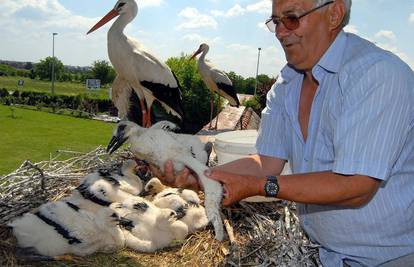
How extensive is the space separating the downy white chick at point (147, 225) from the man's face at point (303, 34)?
1744 millimetres

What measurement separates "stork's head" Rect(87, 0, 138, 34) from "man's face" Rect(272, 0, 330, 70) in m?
5.81

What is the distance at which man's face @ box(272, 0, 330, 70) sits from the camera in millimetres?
1862

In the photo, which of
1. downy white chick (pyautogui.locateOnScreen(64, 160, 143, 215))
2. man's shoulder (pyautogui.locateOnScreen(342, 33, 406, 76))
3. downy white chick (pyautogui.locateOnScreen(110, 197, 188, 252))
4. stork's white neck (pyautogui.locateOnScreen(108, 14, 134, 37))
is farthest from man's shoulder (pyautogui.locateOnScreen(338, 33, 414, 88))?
stork's white neck (pyautogui.locateOnScreen(108, 14, 134, 37))

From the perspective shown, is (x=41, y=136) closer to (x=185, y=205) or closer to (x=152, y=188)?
(x=152, y=188)

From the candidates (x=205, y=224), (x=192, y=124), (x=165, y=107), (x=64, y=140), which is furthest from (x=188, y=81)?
(x=205, y=224)

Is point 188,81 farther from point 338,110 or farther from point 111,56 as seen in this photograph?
point 338,110

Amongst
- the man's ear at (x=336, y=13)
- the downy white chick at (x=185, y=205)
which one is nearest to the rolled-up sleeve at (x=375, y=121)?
the man's ear at (x=336, y=13)

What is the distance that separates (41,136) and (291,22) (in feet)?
58.9

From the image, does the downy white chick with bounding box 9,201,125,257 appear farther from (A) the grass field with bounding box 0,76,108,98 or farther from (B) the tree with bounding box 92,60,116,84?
(B) the tree with bounding box 92,60,116,84

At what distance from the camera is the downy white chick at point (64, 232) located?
2824 mm

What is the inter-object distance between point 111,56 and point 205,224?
4.56 m

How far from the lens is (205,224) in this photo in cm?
345

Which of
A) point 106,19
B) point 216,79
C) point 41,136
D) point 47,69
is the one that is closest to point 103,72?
point 47,69

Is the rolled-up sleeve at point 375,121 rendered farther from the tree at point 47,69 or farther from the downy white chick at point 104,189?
the tree at point 47,69
